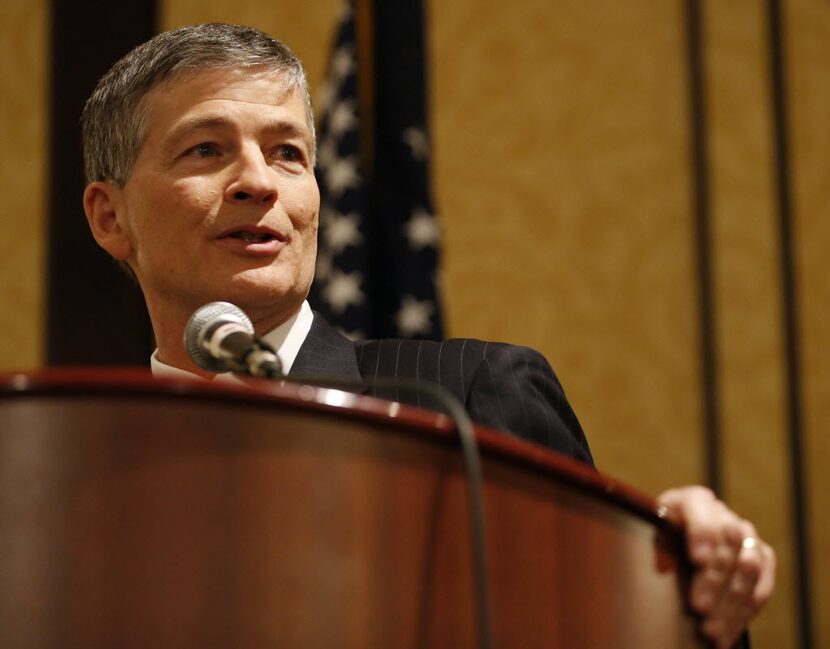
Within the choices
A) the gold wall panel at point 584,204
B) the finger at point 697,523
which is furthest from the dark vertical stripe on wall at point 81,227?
the finger at point 697,523

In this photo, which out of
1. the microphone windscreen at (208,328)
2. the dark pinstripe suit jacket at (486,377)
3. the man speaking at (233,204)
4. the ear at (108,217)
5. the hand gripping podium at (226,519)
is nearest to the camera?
the hand gripping podium at (226,519)

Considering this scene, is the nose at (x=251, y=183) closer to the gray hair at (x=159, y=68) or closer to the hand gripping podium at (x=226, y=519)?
the gray hair at (x=159, y=68)

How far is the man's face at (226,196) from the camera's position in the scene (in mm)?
1848

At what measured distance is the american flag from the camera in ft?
11.4

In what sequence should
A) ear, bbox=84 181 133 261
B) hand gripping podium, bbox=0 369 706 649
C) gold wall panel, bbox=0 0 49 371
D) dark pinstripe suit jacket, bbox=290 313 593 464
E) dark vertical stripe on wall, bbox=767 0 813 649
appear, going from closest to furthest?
hand gripping podium, bbox=0 369 706 649, dark pinstripe suit jacket, bbox=290 313 593 464, ear, bbox=84 181 133 261, gold wall panel, bbox=0 0 49 371, dark vertical stripe on wall, bbox=767 0 813 649

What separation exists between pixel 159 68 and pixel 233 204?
30cm

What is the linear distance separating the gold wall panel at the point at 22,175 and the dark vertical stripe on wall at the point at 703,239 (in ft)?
7.13

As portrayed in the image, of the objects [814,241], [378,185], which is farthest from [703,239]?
[378,185]

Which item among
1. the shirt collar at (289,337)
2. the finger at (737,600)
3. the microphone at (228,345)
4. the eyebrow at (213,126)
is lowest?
the finger at (737,600)

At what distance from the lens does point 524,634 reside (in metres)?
1.00

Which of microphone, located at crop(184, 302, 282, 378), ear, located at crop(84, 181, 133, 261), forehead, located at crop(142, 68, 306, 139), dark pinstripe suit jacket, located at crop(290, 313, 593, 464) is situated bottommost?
dark pinstripe suit jacket, located at crop(290, 313, 593, 464)

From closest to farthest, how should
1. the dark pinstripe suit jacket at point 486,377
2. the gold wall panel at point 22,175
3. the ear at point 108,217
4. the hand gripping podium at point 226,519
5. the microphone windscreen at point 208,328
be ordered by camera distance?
1. the hand gripping podium at point 226,519
2. the microphone windscreen at point 208,328
3. the dark pinstripe suit jacket at point 486,377
4. the ear at point 108,217
5. the gold wall panel at point 22,175

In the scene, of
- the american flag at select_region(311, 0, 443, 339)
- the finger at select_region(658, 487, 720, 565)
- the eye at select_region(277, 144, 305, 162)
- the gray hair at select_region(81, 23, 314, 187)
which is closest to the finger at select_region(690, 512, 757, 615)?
the finger at select_region(658, 487, 720, 565)

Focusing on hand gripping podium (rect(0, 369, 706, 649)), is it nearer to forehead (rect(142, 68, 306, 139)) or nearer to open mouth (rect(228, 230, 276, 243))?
open mouth (rect(228, 230, 276, 243))
